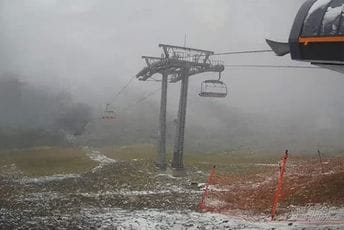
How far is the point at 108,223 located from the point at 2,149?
63234 millimetres

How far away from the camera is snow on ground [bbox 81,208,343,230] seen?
16.2 m

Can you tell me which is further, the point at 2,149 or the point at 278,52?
the point at 2,149

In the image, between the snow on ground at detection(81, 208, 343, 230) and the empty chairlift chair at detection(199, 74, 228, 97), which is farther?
the empty chairlift chair at detection(199, 74, 228, 97)

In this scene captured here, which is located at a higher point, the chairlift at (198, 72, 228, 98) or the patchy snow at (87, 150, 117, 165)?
the chairlift at (198, 72, 228, 98)

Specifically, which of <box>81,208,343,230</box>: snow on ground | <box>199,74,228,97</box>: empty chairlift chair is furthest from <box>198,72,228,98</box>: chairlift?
<box>81,208,343,230</box>: snow on ground

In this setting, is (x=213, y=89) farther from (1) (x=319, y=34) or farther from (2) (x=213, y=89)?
(1) (x=319, y=34)

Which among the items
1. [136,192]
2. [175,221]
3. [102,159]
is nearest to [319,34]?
[175,221]

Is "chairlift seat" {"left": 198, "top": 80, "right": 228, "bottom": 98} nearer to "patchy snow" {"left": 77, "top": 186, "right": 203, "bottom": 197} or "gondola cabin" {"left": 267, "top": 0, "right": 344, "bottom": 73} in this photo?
"patchy snow" {"left": 77, "top": 186, "right": 203, "bottom": 197}

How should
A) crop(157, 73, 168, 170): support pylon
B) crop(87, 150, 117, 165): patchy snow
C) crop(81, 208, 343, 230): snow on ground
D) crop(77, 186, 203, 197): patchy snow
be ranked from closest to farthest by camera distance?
1. crop(81, 208, 343, 230): snow on ground
2. crop(77, 186, 203, 197): patchy snow
3. crop(157, 73, 168, 170): support pylon
4. crop(87, 150, 117, 165): patchy snow

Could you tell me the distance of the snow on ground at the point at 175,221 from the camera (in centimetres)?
1619

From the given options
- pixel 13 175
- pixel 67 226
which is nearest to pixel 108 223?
pixel 67 226

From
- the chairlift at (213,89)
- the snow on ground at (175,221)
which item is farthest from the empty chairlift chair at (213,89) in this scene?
the snow on ground at (175,221)

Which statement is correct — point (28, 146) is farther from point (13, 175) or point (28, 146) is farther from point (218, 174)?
point (218, 174)

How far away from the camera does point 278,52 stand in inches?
509
